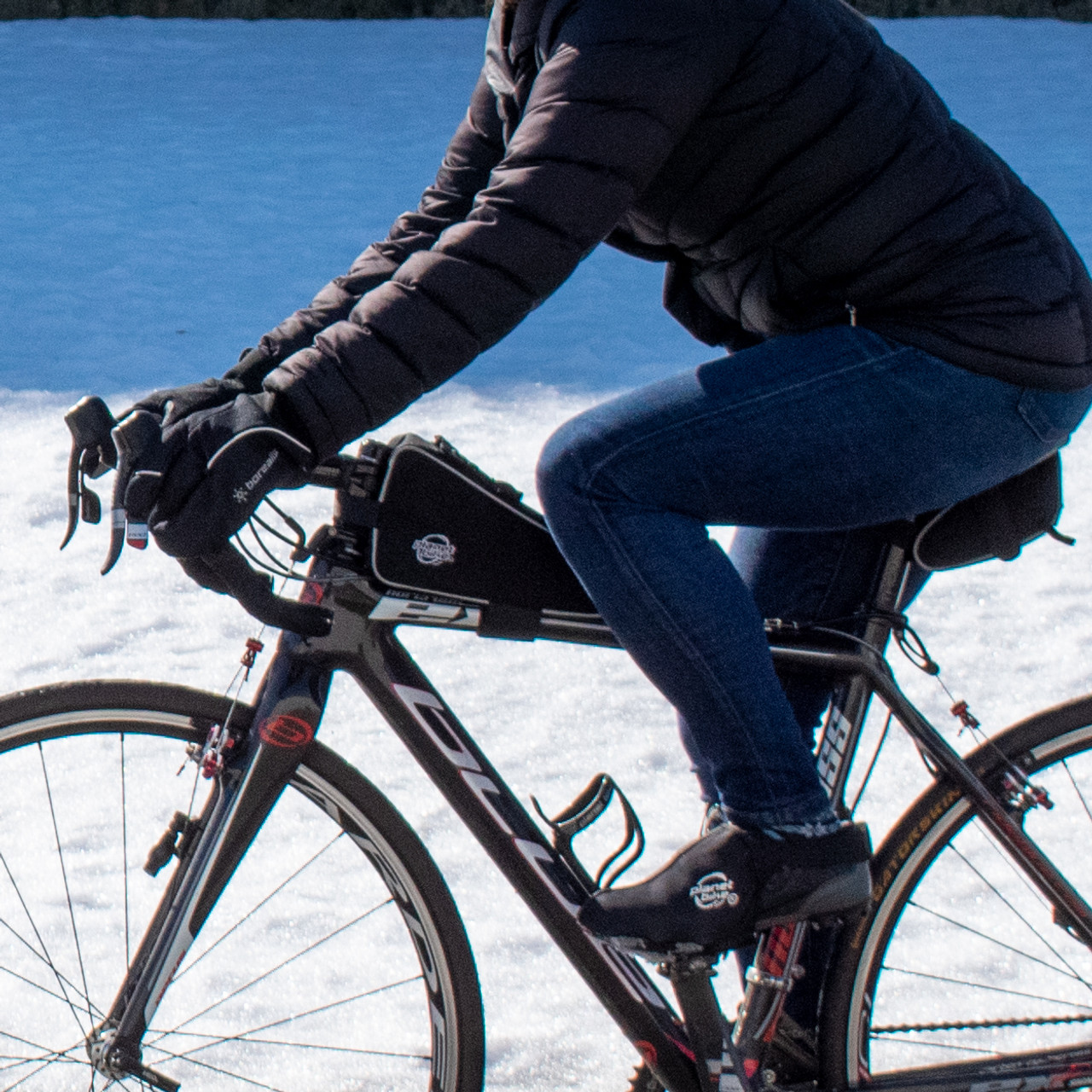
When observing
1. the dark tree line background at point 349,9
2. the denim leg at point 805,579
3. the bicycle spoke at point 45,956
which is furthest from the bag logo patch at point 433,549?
the dark tree line background at point 349,9

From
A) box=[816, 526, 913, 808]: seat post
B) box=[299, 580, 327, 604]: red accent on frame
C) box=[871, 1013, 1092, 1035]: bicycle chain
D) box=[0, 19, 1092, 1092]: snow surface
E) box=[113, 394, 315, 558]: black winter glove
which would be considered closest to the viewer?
box=[113, 394, 315, 558]: black winter glove

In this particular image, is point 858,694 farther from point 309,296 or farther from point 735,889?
point 309,296

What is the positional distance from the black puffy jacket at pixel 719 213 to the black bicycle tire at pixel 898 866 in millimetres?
482

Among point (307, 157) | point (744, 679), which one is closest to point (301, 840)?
point (744, 679)

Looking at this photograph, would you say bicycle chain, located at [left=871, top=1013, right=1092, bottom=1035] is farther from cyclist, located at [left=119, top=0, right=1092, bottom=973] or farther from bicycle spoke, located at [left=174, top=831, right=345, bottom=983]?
bicycle spoke, located at [left=174, top=831, right=345, bottom=983]

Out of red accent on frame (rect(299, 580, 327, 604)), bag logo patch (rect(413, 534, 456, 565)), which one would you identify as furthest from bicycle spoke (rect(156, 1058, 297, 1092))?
bag logo patch (rect(413, 534, 456, 565))

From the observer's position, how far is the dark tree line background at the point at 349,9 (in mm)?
11852

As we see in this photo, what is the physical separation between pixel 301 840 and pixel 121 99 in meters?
8.14

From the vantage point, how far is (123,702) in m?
1.65

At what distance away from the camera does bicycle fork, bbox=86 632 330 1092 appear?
5.37ft

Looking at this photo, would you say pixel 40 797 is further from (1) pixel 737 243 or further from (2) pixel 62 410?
(2) pixel 62 410

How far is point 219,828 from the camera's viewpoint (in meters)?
1.66

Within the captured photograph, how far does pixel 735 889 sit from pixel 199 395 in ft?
2.61

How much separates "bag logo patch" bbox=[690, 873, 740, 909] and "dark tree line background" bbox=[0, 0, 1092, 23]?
39.0 feet
